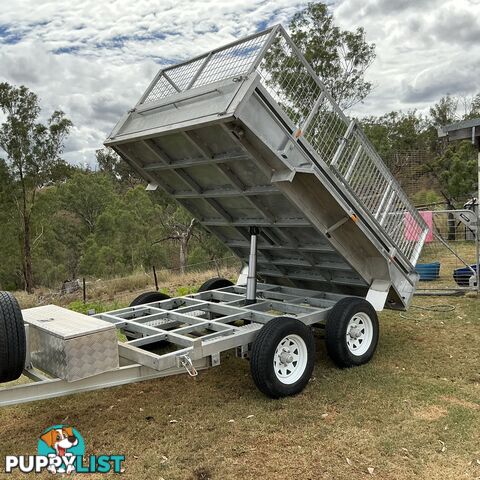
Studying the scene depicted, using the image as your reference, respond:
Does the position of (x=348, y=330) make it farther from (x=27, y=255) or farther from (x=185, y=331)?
(x=27, y=255)

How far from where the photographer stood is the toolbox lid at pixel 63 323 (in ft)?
12.9

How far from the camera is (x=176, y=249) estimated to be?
2972 centimetres

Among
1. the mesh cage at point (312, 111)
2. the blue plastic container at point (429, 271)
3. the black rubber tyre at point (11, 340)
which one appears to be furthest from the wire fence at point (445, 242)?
the black rubber tyre at point (11, 340)

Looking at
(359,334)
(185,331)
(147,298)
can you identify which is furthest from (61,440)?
(359,334)

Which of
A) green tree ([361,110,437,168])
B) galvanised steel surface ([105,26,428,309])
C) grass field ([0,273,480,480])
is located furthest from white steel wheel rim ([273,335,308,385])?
green tree ([361,110,437,168])

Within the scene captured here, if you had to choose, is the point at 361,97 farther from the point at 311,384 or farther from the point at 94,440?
the point at 94,440

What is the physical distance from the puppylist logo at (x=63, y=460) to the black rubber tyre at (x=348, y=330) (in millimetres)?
2538

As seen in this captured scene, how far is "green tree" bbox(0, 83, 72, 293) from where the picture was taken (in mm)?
22938

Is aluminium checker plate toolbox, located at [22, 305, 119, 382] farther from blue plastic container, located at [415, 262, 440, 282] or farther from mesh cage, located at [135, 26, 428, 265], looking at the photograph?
blue plastic container, located at [415, 262, 440, 282]

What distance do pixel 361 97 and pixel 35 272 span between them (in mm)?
18921

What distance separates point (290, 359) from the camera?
5039mm

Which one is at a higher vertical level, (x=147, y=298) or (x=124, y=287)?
(x=124, y=287)

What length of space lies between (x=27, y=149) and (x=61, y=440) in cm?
2180

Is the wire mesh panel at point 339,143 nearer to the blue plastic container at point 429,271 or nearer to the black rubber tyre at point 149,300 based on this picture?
the black rubber tyre at point 149,300
